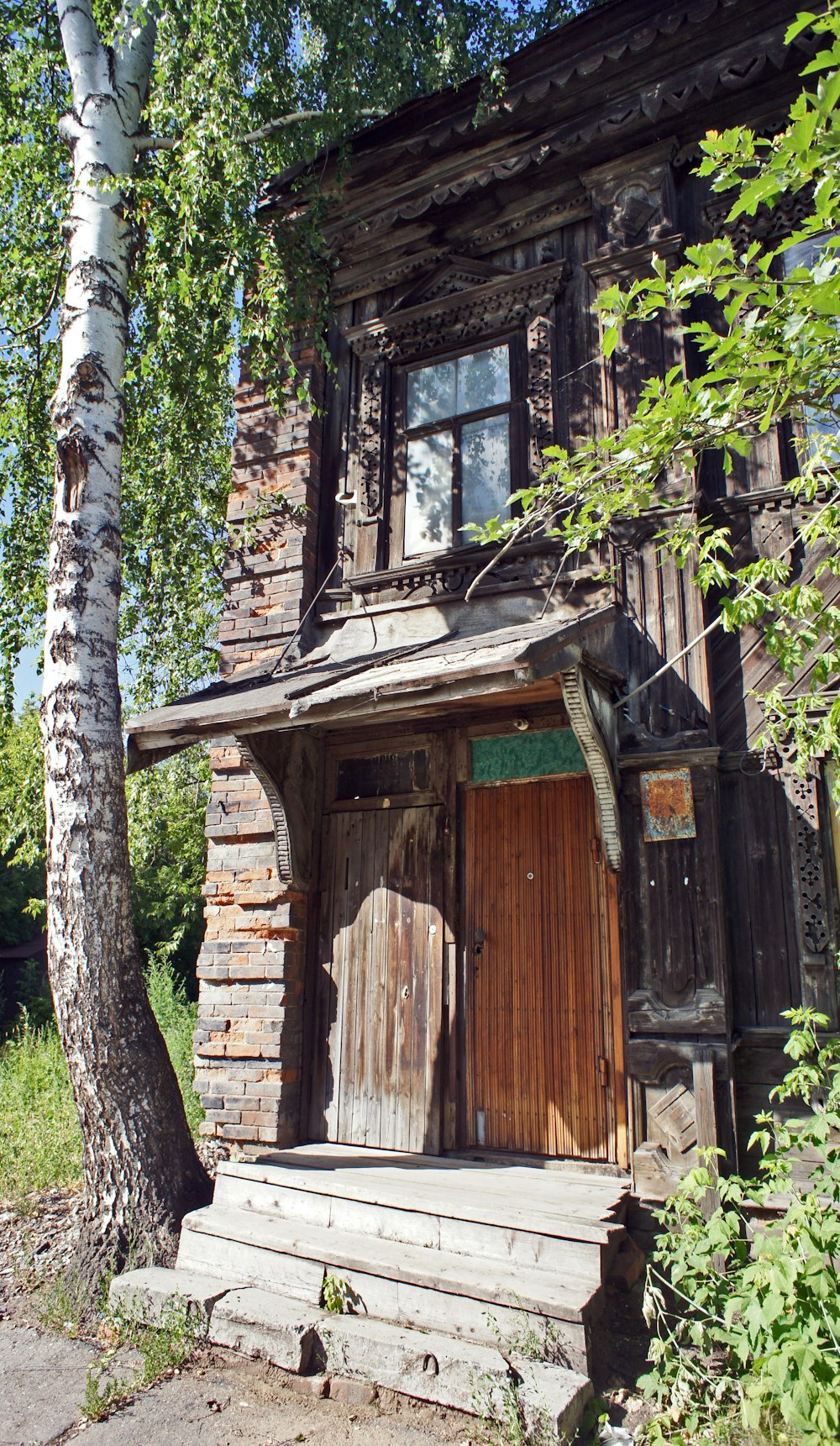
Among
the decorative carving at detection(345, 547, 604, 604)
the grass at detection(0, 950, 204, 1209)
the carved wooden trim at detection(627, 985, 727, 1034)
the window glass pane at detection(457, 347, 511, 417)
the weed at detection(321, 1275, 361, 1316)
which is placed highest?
the window glass pane at detection(457, 347, 511, 417)

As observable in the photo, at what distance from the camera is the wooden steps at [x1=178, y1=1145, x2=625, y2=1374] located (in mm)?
3875

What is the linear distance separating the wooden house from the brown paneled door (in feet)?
0.07

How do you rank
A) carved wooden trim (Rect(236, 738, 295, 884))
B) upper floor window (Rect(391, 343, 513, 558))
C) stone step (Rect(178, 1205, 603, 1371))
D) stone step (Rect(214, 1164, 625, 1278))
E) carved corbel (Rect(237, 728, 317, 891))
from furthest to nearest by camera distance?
upper floor window (Rect(391, 343, 513, 558))
carved wooden trim (Rect(236, 738, 295, 884))
carved corbel (Rect(237, 728, 317, 891))
stone step (Rect(214, 1164, 625, 1278))
stone step (Rect(178, 1205, 603, 1371))

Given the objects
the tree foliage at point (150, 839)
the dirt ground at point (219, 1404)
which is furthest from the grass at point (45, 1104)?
the dirt ground at point (219, 1404)

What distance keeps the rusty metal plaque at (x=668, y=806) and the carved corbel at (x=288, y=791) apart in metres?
2.38

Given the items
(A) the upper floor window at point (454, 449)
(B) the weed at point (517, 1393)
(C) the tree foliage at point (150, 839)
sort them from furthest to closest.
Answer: (C) the tree foliage at point (150, 839) → (A) the upper floor window at point (454, 449) → (B) the weed at point (517, 1393)

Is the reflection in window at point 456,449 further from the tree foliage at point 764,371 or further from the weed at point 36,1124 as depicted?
the weed at point 36,1124

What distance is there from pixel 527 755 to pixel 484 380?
286cm

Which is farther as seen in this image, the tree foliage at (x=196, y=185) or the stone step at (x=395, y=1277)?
the tree foliage at (x=196, y=185)

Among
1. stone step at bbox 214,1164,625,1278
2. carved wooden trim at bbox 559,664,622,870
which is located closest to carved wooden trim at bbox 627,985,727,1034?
carved wooden trim at bbox 559,664,622,870

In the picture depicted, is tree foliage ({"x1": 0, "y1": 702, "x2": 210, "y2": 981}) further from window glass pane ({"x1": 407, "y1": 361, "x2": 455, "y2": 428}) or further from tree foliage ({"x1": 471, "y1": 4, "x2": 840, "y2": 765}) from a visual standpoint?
tree foliage ({"x1": 471, "y1": 4, "x2": 840, "y2": 765})

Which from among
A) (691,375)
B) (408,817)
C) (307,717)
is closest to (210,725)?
(307,717)

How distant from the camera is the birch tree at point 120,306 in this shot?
5.21 meters

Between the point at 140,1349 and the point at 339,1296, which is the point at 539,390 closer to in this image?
the point at 339,1296
